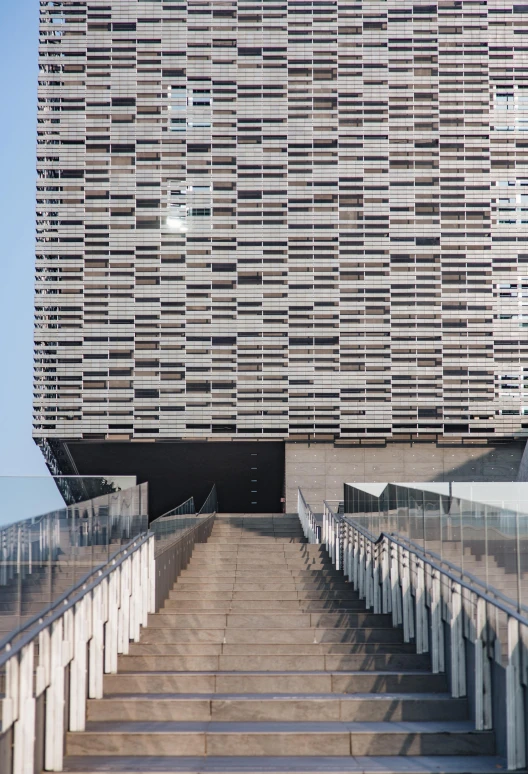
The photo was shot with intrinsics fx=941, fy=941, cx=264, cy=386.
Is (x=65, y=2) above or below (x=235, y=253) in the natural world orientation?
above

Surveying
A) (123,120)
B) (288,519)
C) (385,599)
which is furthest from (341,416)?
(385,599)

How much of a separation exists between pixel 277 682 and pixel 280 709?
0.64 m

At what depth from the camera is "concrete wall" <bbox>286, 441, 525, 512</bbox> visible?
44969 millimetres

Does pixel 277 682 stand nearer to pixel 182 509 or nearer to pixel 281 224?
pixel 182 509

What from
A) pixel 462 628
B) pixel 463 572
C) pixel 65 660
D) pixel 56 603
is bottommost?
pixel 65 660

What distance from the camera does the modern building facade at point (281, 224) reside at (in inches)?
1767

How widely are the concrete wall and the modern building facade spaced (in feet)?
2.04

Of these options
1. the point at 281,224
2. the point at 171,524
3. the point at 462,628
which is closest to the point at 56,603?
the point at 462,628

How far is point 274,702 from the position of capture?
322 inches

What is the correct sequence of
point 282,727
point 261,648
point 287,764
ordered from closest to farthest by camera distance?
point 287,764 < point 282,727 < point 261,648

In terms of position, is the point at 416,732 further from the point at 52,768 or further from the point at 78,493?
the point at 78,493

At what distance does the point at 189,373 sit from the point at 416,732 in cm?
3796

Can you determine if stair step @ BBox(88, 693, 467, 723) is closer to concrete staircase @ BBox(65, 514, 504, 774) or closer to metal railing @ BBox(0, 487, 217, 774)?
concrete staircase @ BBox(65, 514, 504, 774)

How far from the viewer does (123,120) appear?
151 ft
